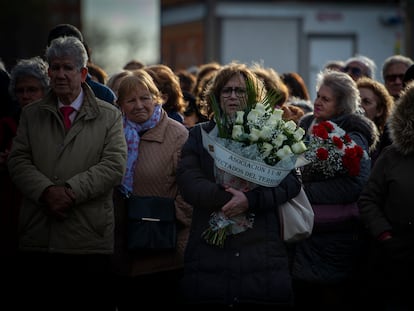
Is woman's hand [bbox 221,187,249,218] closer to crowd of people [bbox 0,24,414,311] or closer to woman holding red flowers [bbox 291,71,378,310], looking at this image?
crowd of people [bbox 0,24,414,311]

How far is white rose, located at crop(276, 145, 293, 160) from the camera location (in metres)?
6.11

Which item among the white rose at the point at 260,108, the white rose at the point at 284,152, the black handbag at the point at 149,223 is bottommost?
the black handbag at the point at 149,223

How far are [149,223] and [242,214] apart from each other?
36.0 inches

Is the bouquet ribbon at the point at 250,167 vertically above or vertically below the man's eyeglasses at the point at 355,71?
below

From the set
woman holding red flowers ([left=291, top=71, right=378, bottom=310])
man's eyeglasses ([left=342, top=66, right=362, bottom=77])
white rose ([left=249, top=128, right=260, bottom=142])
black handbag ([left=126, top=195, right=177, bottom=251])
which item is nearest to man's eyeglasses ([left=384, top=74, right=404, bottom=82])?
man's eyeglasses ([left=342, top=66, right=362, bottom=77])

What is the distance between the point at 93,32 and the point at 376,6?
1954cm

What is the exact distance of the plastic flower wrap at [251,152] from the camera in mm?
6113

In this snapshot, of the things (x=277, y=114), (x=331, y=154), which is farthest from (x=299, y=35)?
(x=277, y=114)

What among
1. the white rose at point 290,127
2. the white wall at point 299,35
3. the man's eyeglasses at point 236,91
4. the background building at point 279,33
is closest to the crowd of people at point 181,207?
the man's eyeglasses at point 236,91

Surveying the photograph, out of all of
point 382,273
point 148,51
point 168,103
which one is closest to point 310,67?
point 148,51

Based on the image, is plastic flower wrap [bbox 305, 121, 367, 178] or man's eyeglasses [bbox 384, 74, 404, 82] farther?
man's eyeglasses [bbox 384, 74, 404, 82]

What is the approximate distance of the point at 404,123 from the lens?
6.74m

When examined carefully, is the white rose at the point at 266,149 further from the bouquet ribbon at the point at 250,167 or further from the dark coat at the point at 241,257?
the dark coat at the point at 241,257

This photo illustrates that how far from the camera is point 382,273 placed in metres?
6.72
